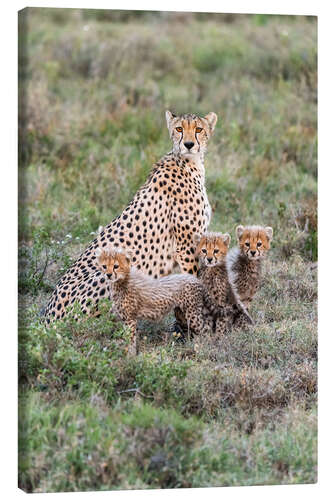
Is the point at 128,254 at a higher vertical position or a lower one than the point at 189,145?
lower

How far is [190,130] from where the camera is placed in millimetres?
4867

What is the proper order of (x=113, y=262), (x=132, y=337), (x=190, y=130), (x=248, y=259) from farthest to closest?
(x=248, y=259)
(x=190, y=130)
(x=132, y=337)
(x=113, y=262)

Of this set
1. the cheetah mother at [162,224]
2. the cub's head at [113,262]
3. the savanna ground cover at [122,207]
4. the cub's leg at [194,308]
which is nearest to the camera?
the savanna ground cover at [122,207]

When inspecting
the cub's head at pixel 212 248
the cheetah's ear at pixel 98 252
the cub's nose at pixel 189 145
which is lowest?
the cub's head at pixel 212 248

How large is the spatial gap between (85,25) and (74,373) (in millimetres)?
6296

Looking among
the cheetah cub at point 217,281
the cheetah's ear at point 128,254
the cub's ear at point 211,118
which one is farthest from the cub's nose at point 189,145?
the cheetah's ear at point 128,254

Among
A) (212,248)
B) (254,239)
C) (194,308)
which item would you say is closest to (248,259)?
(254,239)

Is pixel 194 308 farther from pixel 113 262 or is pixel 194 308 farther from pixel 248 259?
pixel 113 262

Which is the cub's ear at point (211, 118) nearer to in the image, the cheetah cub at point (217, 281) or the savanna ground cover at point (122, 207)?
the cheetah cub at point (217, 281)

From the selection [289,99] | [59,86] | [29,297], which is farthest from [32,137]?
[29,297]

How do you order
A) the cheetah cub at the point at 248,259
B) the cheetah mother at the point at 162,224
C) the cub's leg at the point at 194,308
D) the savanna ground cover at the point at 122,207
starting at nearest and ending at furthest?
the savanna ground cover at the point at 122,207 → the cheetah mother at the point at 162,224 → the cub's leg at the point at 194,308 → the cheetah cub at the point at 248,259

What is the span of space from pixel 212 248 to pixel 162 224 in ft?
1.01

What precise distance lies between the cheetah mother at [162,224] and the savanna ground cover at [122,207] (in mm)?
266

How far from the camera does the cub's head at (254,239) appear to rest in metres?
5.02
